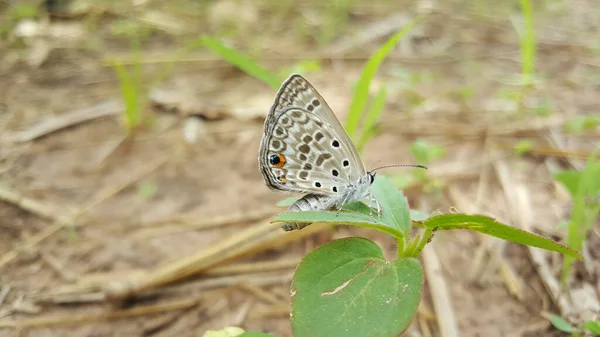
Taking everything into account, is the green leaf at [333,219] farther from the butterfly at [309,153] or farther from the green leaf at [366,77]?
the green leaf at [366,77]

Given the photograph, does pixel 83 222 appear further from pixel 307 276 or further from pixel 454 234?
pixel 454 234

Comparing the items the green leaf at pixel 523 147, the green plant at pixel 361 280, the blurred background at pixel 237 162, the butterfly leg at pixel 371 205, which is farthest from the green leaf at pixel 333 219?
the green leaf at pixel 523 147

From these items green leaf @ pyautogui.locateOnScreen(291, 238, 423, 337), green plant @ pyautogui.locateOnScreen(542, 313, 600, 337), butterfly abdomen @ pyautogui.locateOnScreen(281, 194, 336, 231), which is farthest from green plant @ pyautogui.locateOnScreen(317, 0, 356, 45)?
green leaf @ pyautogui.locateOnScreen(291, 238, 423, 337)

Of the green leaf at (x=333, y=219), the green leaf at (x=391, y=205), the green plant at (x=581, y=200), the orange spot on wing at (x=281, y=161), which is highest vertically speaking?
the green leaf at (x=333, y=219)

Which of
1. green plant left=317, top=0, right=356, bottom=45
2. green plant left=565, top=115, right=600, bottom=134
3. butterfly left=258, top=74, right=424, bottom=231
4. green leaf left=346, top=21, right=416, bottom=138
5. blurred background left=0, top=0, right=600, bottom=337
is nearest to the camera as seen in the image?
butterfly left=258, top=74, right=424, bottom=231

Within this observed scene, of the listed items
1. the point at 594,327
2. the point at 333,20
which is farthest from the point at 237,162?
the point at 333,20

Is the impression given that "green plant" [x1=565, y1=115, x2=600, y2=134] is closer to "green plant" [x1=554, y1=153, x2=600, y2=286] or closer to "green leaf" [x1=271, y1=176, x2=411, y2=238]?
"green plant" [x1=554, y1=153, x2=600, y2=286]
